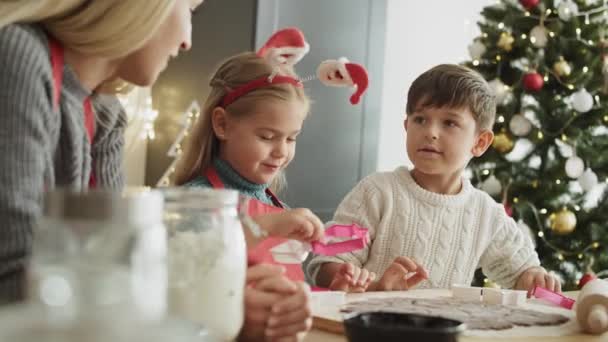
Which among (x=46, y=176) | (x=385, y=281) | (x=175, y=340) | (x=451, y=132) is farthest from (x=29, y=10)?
(x=451, y=132)

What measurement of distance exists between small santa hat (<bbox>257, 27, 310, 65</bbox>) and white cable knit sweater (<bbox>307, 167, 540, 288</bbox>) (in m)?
0.48

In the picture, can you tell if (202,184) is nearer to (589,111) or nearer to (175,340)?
(175,340)

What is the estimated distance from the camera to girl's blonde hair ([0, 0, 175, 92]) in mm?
770

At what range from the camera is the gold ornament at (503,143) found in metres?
3.60

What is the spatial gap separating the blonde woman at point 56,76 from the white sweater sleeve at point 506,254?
4.17ft

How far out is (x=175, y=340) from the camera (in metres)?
0.34

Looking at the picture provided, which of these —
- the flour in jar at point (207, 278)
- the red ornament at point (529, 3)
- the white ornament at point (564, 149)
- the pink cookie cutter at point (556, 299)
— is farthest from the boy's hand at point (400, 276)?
the red ornament at point (529, 3)

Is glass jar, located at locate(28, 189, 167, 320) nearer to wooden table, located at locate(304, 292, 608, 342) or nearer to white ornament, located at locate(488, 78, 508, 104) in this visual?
wooden table, located at locate(304, 292, 608, 342)

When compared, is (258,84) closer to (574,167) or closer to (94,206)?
(94,206)

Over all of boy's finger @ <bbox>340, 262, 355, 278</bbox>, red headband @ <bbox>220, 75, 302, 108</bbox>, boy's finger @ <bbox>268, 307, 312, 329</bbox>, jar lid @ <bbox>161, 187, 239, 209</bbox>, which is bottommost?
boy's finger @ <bbox>340, 262, 355, 278</bbox>

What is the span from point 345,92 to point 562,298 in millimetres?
2835

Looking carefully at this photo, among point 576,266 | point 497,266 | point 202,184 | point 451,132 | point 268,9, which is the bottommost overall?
point 576,266

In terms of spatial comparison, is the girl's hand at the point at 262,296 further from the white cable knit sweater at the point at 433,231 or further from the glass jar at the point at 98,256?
the white cable knit sweater at the point at 433,231

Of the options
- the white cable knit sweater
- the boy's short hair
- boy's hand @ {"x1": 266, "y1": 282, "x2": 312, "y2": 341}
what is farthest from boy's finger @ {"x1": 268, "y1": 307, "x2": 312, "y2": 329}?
the boy's short hair
